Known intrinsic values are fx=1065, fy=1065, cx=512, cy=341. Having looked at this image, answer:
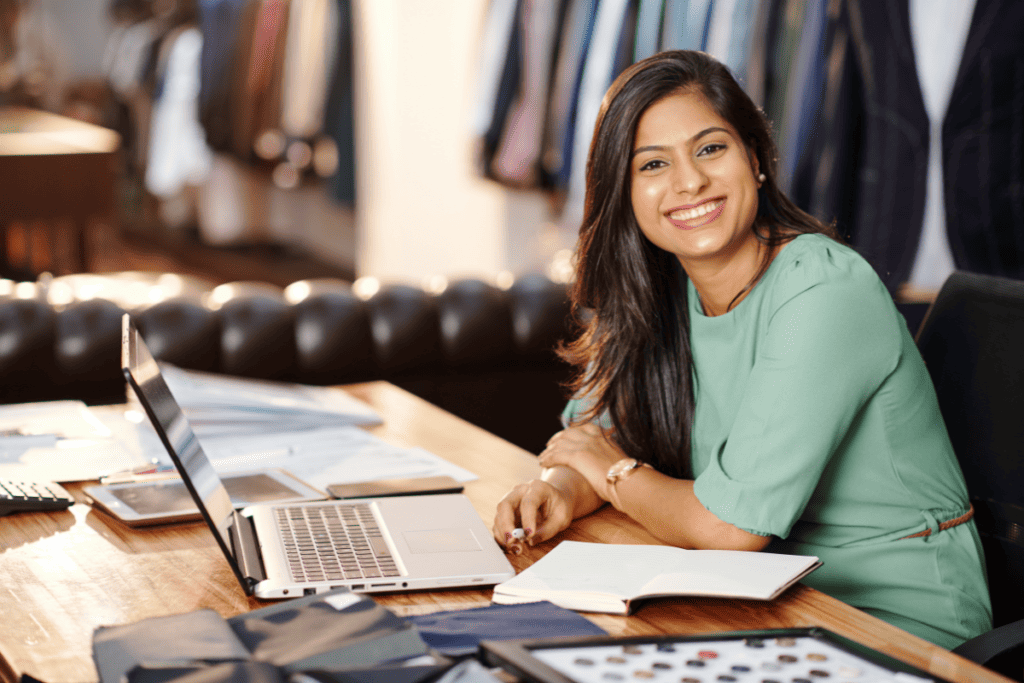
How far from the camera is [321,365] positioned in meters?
2.31

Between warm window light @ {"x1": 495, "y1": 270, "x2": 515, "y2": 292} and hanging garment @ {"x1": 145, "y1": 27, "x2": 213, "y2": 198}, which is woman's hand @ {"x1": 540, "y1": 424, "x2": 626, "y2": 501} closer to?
warm window light @ {"x1": 495, "y1": 270, "x2": 515, "y2": 292}

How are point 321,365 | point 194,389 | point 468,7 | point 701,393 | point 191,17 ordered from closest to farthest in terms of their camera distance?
point 701,393, point 194,389, point 321,365, point 468,7, point 191,17

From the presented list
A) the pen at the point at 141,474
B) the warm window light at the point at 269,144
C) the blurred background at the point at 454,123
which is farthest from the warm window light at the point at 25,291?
the warm window light at the point at 269,144

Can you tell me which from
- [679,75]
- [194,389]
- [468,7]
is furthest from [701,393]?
[468,7]

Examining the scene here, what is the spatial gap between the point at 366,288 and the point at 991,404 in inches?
55.5

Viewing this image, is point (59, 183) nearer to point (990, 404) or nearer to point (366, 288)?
point (366, 288)

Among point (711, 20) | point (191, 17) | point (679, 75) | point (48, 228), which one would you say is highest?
point (191, 17)

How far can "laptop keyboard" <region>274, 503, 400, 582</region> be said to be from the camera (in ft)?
3.57

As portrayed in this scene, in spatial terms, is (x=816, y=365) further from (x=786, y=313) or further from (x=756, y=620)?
(x=756, y=620)

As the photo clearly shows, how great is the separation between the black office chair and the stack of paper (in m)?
0.91

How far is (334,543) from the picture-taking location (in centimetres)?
117

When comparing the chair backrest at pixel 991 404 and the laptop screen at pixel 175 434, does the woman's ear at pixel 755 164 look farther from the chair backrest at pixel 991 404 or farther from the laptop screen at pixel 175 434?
the laptop screen at pixel 175 434

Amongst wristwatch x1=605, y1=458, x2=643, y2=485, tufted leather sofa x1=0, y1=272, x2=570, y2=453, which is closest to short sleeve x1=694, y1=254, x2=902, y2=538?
wristwatch x1=605, y1=458, x2=643, y2=485

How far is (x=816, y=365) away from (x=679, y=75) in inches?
17.6
